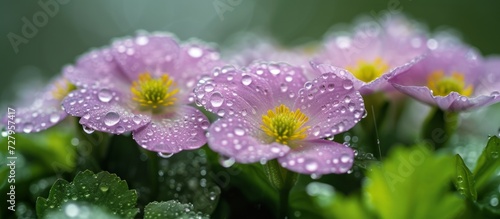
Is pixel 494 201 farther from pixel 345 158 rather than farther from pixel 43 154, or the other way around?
pixel 43 154

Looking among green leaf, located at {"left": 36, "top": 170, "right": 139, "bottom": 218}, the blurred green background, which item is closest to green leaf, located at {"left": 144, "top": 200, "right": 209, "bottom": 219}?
green leaf, located at {"left": 36, "top": 170, "right": 139, "bottom": 218}

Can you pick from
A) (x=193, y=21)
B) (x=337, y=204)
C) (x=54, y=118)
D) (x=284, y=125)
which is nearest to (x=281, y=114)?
(x=284, y=125)

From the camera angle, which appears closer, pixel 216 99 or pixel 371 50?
pixel 216 99

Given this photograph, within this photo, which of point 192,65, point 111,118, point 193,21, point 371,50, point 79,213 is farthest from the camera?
point 193,21

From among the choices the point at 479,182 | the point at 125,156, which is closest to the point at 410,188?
the point at 479,182

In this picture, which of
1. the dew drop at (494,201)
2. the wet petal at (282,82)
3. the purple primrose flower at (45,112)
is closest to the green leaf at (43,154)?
the purple primrose flower at (45,112)

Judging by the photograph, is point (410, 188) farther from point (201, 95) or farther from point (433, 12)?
point (433, 12)

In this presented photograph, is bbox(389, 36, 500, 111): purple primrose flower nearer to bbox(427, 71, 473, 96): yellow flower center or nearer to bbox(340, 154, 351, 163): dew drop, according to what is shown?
bbox(427, 71, 473, 96): yellow flower center
